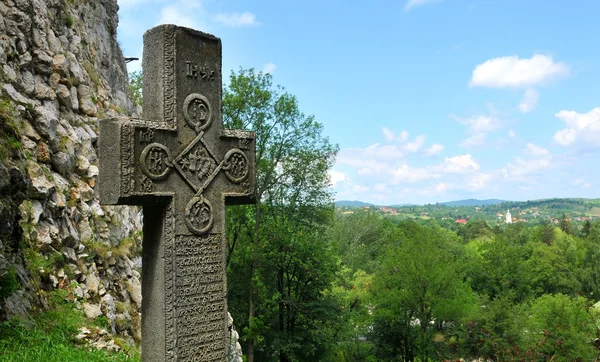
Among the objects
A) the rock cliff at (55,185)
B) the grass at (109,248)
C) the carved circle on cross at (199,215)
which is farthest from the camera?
the grass at (109,248)

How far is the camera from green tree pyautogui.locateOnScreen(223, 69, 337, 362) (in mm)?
21859

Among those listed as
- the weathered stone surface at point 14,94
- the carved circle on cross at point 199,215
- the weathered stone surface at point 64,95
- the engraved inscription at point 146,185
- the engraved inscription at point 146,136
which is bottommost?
the carved circle on cross at point 199,215

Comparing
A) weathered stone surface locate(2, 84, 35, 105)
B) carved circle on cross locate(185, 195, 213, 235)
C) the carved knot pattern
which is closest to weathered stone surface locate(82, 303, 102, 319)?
weathered stone surface locate(2, 84, 35, 105)

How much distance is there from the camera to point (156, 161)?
4324mm

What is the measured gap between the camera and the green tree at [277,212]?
21.9m

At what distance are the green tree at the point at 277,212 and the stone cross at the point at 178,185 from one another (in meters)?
16.8

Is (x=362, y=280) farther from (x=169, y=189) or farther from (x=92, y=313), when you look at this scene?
(x=169, y=189)

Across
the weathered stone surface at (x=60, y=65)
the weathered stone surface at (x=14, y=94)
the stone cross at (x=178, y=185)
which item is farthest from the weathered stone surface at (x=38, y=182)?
the stone cross at (x=178, y=185)

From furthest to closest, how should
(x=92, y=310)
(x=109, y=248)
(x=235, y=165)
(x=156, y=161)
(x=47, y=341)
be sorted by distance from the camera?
(x=109, y=248) < (x=92, y=310) < (x=47, y=341) < (x=235, y=165) < (x=156, y=161)

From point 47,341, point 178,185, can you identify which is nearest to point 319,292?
point 47,341

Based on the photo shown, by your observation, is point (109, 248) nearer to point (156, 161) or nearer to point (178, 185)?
point (178, 185)

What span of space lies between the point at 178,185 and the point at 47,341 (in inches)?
114

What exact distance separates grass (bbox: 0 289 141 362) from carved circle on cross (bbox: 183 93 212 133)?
2.98m

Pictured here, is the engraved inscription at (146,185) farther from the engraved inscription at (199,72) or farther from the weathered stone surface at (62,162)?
the weathered stone surface at (62,162)
